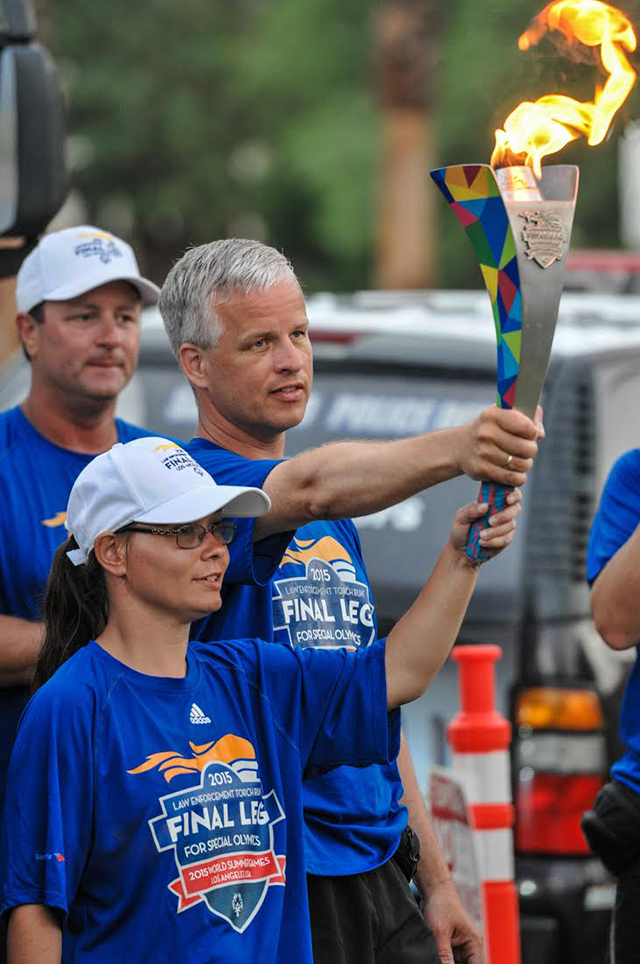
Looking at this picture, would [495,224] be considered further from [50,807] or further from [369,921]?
[369,921]

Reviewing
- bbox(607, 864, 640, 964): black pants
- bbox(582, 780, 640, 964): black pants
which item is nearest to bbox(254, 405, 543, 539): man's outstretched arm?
bbox(582, 780, 640, 964): black pants

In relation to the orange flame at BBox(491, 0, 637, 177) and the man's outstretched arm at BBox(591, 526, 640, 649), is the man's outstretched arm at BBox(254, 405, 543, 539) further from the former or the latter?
the man's outstretched arm at BBox(591, 526, 640, 649)

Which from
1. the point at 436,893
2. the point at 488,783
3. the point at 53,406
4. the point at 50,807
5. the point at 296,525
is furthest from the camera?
the point at 488,783

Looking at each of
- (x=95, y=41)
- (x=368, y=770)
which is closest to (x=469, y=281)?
(x=95, y=41)

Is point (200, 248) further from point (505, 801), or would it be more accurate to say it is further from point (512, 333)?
point (505, 801)

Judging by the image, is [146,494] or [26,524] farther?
[26,524]

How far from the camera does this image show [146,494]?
3014 millimetres

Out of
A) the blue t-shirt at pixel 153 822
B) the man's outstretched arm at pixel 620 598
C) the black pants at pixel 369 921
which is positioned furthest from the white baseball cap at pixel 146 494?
the man's outstretched arm at pixel 620 598

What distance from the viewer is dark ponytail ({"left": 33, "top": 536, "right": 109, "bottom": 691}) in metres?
3.10

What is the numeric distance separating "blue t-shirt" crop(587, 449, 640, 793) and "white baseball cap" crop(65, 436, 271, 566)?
123 cm

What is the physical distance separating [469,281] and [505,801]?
17808 mm

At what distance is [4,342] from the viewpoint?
1202cm

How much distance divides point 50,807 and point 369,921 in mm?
800

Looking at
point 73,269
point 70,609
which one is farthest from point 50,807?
point 73,269
